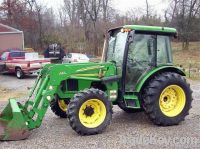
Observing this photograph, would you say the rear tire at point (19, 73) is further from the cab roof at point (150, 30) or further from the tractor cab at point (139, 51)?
the cab roof at point (150, 30)

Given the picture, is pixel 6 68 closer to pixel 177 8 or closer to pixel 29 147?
pixel 29 147

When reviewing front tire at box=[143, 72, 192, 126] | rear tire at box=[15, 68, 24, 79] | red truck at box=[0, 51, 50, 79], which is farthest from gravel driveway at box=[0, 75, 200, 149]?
rear tire at box=[15, 68, 24, 79]

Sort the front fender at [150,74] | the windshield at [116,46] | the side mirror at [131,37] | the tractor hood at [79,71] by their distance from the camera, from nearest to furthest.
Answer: the tractor hood at [79,71], the side mirror at [131,37], the front fender at [150,74], the windshield at [116,46]

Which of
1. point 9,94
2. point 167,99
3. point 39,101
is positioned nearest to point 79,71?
point 39,101

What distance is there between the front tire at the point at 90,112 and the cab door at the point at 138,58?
0.90m

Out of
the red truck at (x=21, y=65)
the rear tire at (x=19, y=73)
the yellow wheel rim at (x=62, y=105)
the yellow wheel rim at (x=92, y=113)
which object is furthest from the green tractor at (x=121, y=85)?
the rear tire at (x=19, y=73)

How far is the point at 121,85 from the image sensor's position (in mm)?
7941

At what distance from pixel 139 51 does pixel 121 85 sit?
0.84 metres

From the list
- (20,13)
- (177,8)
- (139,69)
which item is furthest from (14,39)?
(139,69)

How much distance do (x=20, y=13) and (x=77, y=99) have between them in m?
47.8

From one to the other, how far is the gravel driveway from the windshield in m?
1.43

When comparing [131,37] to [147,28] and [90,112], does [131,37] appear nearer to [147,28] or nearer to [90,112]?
[147,28]

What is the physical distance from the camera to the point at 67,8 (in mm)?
61531

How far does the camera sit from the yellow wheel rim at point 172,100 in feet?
26.1
